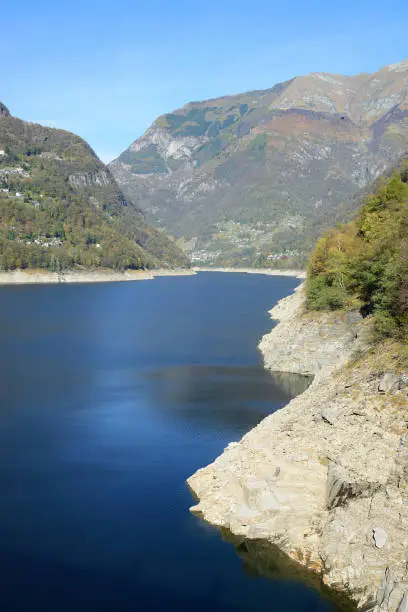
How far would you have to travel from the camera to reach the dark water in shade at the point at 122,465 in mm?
28062

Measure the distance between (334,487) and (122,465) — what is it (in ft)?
54.9

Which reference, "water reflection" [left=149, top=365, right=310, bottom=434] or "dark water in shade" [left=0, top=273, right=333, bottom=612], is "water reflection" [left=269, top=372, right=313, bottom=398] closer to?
"water reflection" [left=149, top=365, right=310, bottom=434]

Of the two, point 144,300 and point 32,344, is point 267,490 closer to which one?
point 32,344

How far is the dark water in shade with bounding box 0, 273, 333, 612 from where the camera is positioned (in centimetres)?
2806

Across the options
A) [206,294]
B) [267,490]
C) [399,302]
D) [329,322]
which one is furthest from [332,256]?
[206,294]

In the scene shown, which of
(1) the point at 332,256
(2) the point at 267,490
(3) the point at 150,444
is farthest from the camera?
(1) the point at 332,256

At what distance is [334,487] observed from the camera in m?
31.7

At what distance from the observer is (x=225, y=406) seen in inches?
2227

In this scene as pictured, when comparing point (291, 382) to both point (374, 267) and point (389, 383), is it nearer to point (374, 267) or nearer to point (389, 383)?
point (374, 267)

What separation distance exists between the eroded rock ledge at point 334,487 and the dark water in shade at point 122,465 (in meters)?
1.83

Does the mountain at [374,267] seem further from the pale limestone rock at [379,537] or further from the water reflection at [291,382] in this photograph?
the pale limestone rock at [379,537]

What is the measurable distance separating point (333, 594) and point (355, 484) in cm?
563

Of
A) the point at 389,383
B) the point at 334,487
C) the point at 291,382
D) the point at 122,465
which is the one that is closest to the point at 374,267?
the point at 291,382

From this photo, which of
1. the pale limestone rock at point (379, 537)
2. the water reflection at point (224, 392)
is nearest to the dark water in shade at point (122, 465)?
the water reflection at point (224, 392)
